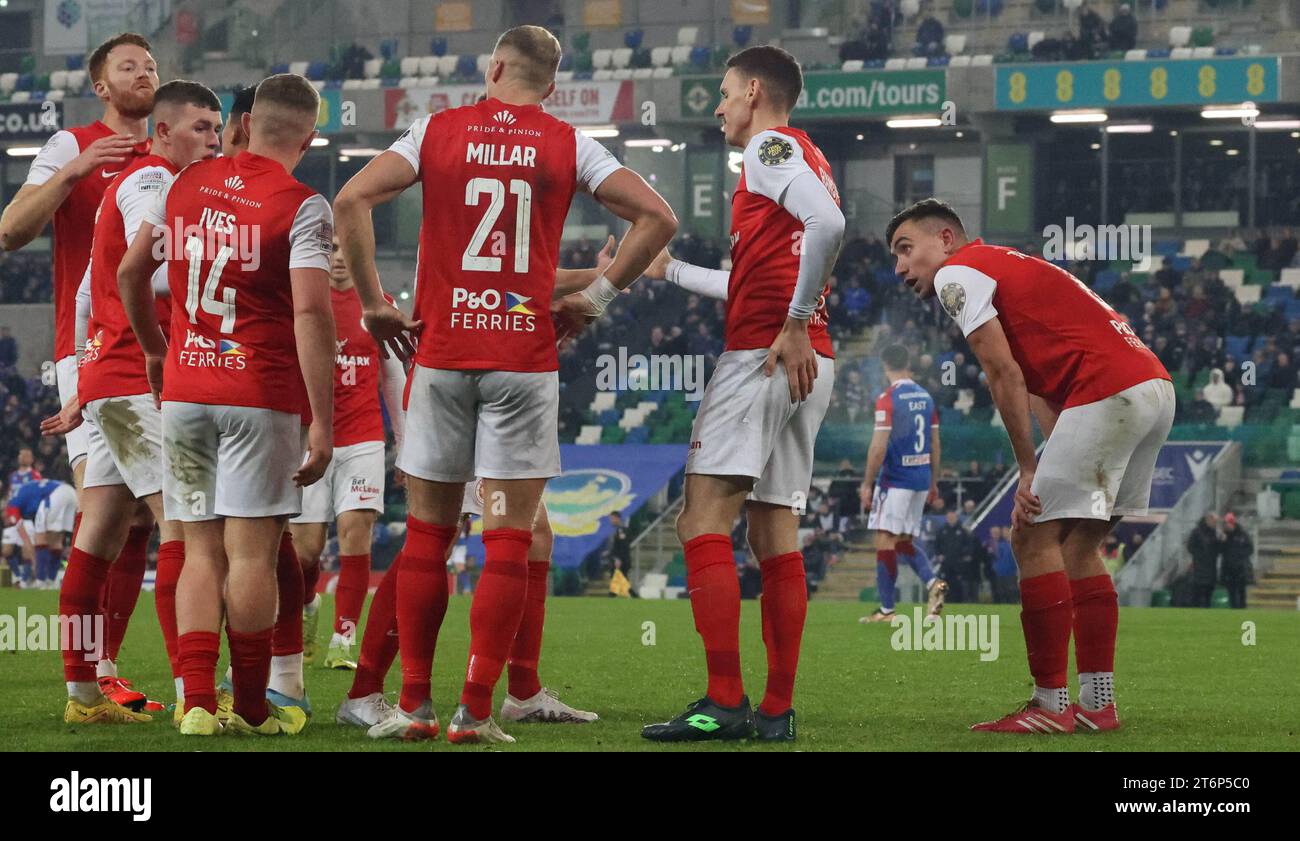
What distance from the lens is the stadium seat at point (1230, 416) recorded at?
75.0ft

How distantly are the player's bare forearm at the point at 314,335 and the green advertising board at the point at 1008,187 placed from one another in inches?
1117

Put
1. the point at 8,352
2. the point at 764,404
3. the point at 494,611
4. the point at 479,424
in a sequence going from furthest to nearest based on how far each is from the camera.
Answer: the point at 8,352 < the point at 764,404 < the point at 479,424 < the point at 494,611

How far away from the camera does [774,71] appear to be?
616cm

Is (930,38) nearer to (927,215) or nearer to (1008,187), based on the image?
(1008,187)

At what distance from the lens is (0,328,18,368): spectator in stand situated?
106ft

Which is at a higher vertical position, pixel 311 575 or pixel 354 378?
pixel 354 378

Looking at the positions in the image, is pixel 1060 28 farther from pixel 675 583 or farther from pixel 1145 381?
pixel 1145 381

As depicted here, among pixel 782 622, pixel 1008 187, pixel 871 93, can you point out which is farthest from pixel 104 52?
pixel 1008 187

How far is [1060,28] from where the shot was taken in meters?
31.2

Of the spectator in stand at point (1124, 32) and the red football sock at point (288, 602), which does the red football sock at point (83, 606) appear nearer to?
the red football sock at point (288, 602)

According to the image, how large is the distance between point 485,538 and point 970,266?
2216mm

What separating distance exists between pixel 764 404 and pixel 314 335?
159cm

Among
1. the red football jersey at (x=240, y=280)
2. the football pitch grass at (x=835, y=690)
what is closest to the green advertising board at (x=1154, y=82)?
the football pitch grass at (x=835, y=690)
